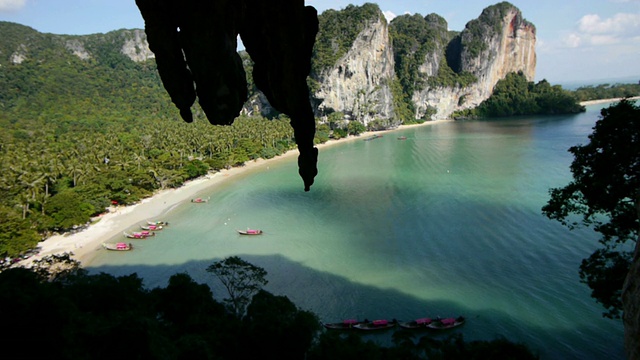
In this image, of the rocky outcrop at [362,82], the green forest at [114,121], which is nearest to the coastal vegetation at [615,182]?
the green forest at [114,121]

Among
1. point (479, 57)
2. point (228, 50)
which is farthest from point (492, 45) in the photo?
point (228, 50)

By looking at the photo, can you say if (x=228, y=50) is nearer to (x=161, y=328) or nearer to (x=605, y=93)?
(x=161, y=328)

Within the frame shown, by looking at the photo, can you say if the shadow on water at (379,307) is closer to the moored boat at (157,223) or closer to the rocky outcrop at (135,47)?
the moored boat at (157,223)

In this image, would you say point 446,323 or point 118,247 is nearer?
point 446,323

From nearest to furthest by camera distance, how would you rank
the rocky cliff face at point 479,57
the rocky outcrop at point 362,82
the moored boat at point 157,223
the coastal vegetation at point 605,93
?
the moored boat at point 157,223 → the rocky outcrop at point 362,82 → the rocky cliff face at point 479,57 → the coastal vegetation at point 605,93

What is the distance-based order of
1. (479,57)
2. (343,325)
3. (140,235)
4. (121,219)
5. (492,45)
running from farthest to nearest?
(492,45), (479,57), (121,219), (140,235), (343,325)

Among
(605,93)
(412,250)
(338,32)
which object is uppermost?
(338,32)

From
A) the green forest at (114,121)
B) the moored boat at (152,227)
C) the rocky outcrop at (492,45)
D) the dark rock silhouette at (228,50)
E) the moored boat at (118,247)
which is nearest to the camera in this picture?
the dark rock silhouette at (228,50)
